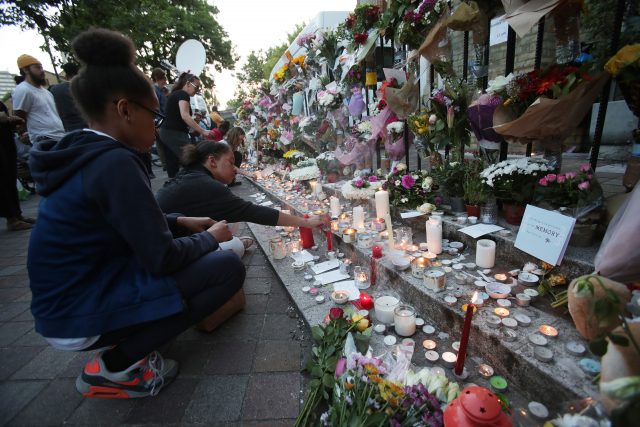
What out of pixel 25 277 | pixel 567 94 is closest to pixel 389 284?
pixel 567 94

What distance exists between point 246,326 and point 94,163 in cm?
146

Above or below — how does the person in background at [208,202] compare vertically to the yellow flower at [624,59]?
below

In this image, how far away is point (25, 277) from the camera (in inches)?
137

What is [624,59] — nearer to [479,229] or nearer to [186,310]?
[479,229]

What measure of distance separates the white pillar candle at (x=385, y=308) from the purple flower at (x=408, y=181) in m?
1.12

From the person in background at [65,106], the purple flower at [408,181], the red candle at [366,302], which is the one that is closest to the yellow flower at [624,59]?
the purple flower at [408,181]

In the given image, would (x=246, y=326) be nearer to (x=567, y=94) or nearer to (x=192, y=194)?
(x=192, y=194)

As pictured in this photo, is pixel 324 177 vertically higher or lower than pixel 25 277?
higher

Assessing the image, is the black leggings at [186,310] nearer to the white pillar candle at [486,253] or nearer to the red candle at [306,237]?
the red candle at [306,237]

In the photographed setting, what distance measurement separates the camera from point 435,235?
228 cm

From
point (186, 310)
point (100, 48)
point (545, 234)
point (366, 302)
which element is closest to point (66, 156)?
point (100, 48)

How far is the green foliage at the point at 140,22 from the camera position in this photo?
37.3ft

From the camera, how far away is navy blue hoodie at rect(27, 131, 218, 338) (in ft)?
4.76

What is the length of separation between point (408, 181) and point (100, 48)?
231cm
